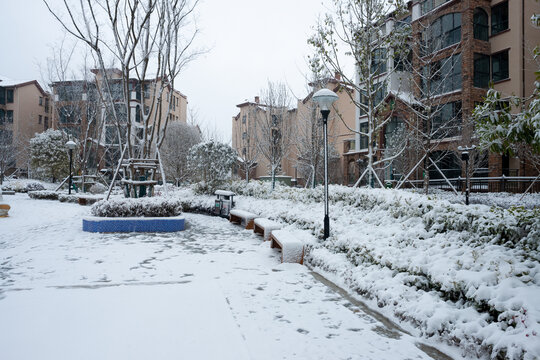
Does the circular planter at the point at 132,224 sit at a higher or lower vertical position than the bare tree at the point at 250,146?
lower

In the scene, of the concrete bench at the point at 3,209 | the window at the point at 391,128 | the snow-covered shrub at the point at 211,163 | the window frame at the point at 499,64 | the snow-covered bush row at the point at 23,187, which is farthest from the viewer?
the window at the point at 391,128

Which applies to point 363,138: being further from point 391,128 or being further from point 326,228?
point 326,228

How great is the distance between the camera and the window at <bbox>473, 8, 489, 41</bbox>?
74.0ft

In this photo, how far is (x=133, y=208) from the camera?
10172mm

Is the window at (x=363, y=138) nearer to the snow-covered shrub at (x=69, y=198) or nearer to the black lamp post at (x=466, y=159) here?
the black lamp post at (x=466, y=159)

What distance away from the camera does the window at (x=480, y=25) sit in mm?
22562

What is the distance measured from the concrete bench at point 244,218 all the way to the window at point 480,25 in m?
21.2

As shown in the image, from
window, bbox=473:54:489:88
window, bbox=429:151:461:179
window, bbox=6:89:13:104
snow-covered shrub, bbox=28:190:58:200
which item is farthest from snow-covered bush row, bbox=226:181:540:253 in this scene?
window, bbox=6:89:13:104

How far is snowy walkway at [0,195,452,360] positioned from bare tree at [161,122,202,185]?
790 inches

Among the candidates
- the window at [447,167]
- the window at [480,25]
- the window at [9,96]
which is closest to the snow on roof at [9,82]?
the window at [9,96]

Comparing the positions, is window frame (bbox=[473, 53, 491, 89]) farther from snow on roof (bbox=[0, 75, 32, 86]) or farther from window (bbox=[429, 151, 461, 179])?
snow on roof (bbox=[0, 75, 32, 86])

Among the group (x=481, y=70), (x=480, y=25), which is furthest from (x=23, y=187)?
(x=480, y=25)

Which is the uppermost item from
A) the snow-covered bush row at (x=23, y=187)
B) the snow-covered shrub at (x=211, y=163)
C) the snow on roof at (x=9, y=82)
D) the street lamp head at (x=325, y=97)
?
the snow on roof at (x=9, y=82)

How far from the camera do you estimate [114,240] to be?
339 inches
